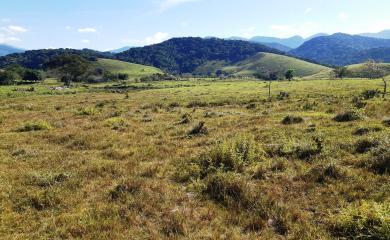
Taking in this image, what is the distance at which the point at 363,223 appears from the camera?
8.12 metres

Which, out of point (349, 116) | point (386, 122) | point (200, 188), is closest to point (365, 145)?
point (386, 122)

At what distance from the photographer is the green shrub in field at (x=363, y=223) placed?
300 inches

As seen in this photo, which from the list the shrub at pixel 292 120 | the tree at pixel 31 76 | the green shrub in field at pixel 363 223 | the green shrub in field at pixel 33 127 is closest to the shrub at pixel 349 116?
the shrub at pixel 292 120

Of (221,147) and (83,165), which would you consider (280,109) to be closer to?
(221,147)

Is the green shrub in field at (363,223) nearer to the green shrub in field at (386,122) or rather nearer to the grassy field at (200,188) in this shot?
the grassy field at (200,188)

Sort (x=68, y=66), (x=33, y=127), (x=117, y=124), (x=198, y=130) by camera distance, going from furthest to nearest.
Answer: (x=68, y=66) → (x=117, y=124) → (x=33, y=127) → (x=198, y=130)

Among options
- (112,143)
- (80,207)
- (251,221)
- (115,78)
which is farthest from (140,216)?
(115,78)

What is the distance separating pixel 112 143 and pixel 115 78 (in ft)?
531

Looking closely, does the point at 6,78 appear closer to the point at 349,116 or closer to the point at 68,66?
the point at 68,66

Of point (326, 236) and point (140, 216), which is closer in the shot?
point (326, 236)

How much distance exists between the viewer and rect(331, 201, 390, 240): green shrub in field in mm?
7609

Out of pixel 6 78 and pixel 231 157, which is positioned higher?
→ pixel 6 78

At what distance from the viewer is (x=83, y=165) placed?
14.9 meters

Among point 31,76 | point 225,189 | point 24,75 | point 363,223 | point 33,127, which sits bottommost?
point 33,127
